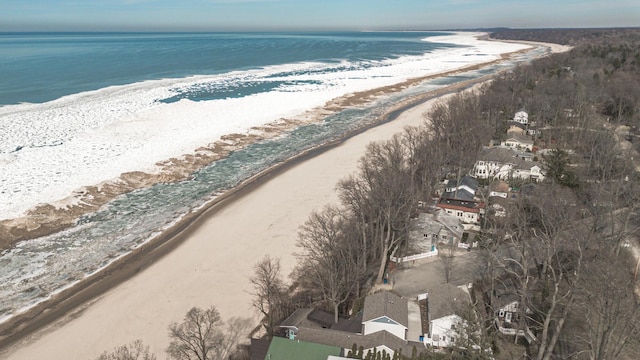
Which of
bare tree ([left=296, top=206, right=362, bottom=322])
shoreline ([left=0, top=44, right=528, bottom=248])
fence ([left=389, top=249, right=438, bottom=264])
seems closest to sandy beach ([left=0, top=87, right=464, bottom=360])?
bare tree ([left=296, top=206, right=362, bottom=322])

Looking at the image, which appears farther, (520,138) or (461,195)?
(520,138)

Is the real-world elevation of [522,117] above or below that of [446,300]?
above

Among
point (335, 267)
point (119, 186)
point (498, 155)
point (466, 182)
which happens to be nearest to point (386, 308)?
point (335, 267)

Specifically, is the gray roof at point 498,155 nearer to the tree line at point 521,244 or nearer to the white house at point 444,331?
the tree line at point 521,244

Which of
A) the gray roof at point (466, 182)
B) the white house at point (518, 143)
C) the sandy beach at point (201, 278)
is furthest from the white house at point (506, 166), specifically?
the sandy beach at point (201, 278)

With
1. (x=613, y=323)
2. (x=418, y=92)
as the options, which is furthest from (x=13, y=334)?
(x=418, y=92)

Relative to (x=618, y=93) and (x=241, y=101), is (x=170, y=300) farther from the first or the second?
(x=618, y=93)

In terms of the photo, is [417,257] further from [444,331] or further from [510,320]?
[444,331]

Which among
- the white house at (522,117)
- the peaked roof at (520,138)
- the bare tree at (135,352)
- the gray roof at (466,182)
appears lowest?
the bare tree at (135,352)
